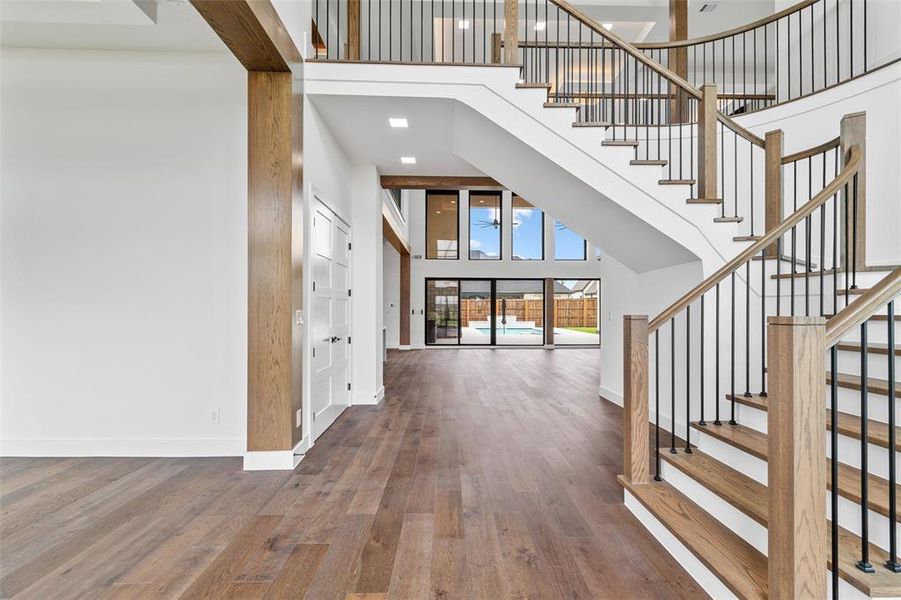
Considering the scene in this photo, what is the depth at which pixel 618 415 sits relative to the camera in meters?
4.55

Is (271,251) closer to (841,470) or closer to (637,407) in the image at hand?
(637,407)

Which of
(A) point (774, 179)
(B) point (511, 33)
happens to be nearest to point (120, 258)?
(B) point (511, 33)

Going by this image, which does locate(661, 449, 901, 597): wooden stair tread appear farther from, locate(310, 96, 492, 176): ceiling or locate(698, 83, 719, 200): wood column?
locate(310, 96, 492, 176): ceiling

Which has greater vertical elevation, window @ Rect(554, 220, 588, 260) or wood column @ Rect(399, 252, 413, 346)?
window @ Rect(554, 220, 588, 260)

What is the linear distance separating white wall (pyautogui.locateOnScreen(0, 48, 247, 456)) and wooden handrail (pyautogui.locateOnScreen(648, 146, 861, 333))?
3099 mm

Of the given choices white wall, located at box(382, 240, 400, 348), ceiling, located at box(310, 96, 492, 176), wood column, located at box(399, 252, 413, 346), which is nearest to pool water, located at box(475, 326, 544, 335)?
wood column, located at box(399, 252, 413, 346)

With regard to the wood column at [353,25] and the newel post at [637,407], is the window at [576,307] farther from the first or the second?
the newel post at [637,407]

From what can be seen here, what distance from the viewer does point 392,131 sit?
4.30 m

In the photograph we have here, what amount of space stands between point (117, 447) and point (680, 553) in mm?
3877

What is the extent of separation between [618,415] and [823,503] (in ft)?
10.8

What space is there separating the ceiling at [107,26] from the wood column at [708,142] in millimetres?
3776

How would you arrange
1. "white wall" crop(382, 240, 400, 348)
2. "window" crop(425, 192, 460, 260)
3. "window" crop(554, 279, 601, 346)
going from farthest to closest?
"window" crop(554, 279, 601, 346) < "window" crop(425, 192, 460, 260) < "white wall" crop(382, 240, 400, 348)

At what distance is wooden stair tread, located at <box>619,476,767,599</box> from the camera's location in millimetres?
1639

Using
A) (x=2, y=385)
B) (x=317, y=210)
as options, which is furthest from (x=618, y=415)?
(x=2, y=385)
